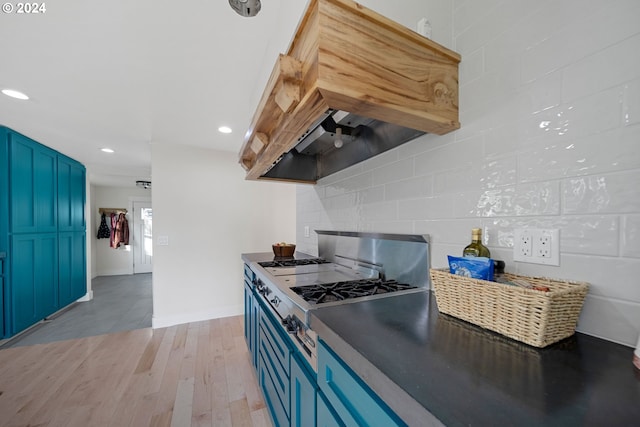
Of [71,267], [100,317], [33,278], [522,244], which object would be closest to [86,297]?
[71,267]

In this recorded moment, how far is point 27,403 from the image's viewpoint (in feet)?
5.90

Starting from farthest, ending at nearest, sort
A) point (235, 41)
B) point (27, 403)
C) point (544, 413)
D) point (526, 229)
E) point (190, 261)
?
point (190, 261), point (27, 403), point (235, 41), point (526, 229), point (544, 413)

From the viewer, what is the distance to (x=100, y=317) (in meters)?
3.49

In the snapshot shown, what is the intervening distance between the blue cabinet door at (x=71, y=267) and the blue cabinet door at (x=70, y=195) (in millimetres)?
169

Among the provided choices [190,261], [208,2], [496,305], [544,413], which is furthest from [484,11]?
[190,261]

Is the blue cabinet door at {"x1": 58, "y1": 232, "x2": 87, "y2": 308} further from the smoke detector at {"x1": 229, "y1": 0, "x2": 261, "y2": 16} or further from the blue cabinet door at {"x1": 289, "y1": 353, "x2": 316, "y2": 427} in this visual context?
the blue cabinet door at {"x1": 289, "y1": 353, "x2": 316, "y2": 427}

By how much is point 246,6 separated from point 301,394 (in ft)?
6.31

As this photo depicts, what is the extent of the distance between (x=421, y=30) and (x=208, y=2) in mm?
1164

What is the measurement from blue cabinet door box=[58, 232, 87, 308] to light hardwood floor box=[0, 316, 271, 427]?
136cm

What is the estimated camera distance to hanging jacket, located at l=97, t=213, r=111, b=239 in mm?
6188

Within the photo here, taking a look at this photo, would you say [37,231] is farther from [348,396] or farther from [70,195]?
[348,396]

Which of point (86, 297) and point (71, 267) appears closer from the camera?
point (71, 267)

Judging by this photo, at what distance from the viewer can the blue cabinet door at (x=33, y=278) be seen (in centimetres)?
287

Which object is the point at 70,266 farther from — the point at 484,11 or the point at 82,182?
the point at 484,11
